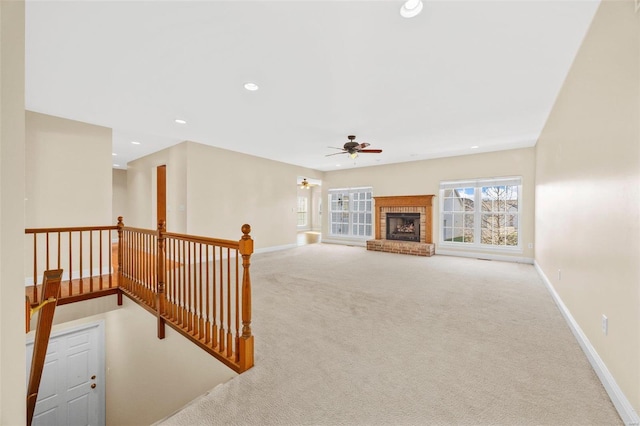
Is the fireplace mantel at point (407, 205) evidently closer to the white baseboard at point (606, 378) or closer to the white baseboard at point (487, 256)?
the white baseboard at point (487, 256)

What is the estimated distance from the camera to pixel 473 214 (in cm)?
647

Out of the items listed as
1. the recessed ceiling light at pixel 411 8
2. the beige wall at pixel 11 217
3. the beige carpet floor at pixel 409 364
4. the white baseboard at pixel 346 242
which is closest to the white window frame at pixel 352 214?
the white baseboard at pixel 346 242

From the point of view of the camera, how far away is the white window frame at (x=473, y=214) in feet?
19.2

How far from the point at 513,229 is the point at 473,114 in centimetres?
369

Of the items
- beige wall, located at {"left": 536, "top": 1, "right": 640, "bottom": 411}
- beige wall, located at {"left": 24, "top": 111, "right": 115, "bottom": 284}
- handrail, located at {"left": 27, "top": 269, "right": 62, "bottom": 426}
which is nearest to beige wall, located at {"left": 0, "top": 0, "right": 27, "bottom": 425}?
handrail, located at {"left": 27, "top": 269, "right": 62, "bottom": 426}

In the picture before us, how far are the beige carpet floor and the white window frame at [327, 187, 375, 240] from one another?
4.72 metres

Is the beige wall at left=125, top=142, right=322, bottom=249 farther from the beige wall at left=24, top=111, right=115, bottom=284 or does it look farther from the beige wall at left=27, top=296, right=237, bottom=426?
the beige wall at left=27, top=296, right=237, bottom=426

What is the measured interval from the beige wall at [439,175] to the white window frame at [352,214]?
201 mm

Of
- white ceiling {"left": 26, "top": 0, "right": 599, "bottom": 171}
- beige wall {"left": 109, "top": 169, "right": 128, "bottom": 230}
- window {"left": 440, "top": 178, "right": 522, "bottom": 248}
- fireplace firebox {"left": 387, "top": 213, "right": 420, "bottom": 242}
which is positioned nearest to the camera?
white ceiling {"left": 26, "top": 0, "right": 599, "bottom": 171}

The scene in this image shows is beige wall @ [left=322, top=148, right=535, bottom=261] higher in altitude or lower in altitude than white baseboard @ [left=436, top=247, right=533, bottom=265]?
higher

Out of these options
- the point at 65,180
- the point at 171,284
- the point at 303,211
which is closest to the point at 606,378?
the point at 171,284

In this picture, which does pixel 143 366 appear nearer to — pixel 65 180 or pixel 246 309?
pixel 246 309

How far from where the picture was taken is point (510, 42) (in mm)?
2189

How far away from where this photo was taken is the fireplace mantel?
695 cm
